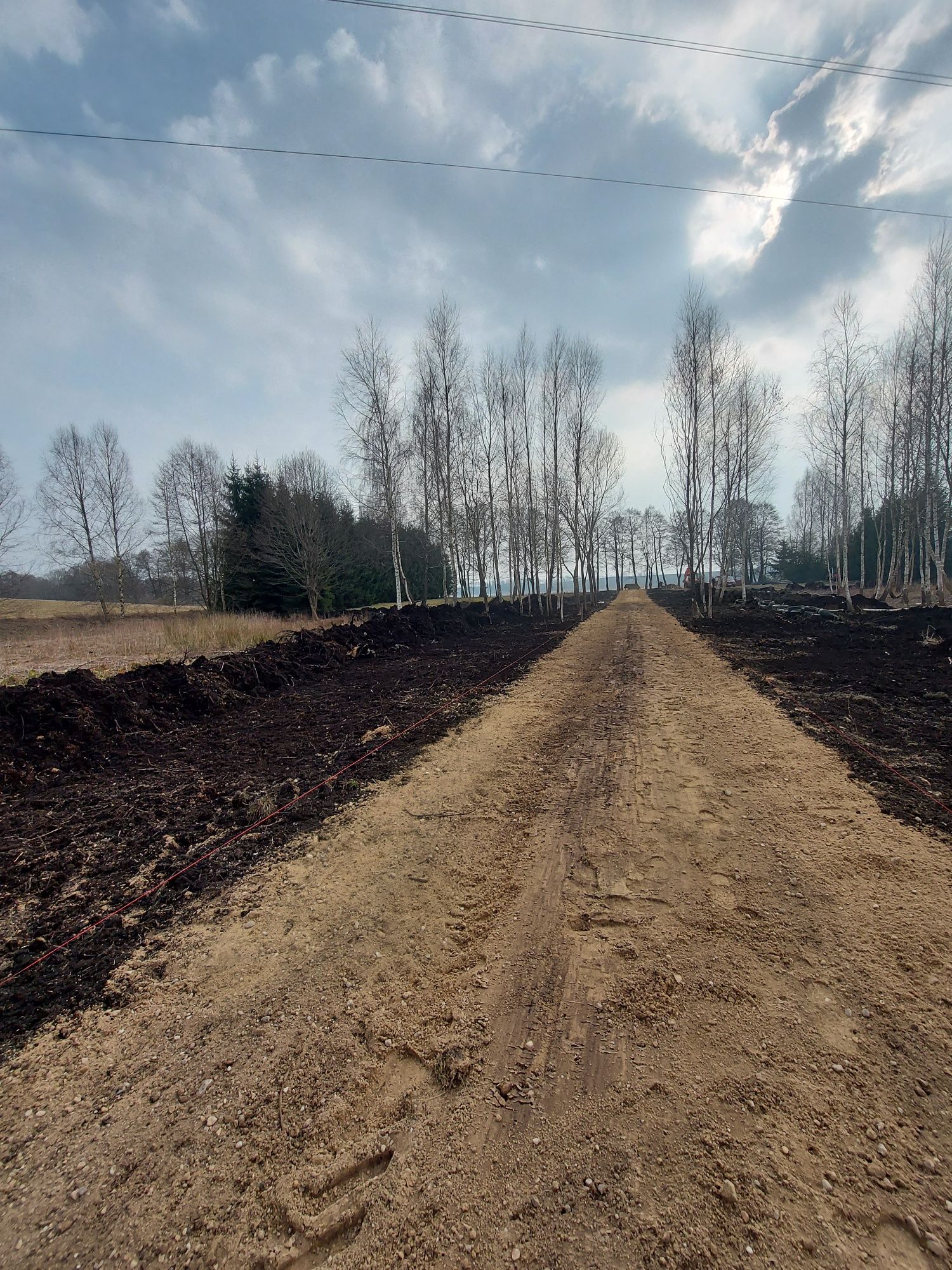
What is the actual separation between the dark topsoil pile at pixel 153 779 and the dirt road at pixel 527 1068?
409 mm

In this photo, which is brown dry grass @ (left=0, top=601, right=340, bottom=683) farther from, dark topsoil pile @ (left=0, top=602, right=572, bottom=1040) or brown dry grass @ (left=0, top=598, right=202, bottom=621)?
brown dry grass @ (left=0, top=598, right=202, bottom=621)

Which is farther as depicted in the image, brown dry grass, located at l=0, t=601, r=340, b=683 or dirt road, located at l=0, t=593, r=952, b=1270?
brown dry grass, located at l=0, t=601, r=340, b=683

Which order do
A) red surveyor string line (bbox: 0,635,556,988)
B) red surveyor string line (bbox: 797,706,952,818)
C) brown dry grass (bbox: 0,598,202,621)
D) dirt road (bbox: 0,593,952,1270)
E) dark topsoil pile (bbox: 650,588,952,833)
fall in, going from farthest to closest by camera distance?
1. brown dry grass (bbox: 0,598,202,621)
2. dark topsoil pile (bbox: 650,588,952,833)
3. red surveyor string line (bbox: 797,706,952,818)
4. red surveyor string line (bbox: 0,635,556,988)
5. dirt road (bbox: 0,593,952,1270)

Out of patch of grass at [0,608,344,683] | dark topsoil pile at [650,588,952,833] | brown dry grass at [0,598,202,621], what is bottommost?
dark topsoil pile at [650,588,952,833]

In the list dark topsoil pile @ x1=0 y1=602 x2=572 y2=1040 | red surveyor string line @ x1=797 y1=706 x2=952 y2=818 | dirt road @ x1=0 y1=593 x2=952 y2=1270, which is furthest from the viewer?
red surveyor string line @ x1=797 y1=706 x2=952 y2=818

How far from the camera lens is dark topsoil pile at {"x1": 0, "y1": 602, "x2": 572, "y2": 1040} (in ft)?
8.84

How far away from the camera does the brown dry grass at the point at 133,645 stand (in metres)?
9.84

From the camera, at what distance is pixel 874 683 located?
712 centimetres

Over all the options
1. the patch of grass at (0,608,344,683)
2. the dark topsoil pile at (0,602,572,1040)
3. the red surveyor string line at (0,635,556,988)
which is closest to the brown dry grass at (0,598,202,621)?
the patch of grass at (0,608,344,683)

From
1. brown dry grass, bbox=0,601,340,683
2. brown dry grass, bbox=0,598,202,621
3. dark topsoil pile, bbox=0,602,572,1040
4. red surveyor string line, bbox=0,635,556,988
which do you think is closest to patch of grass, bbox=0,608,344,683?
brown dry grass, bbox=0,601,340,683

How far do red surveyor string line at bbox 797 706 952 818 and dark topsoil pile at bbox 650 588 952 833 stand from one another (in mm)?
36

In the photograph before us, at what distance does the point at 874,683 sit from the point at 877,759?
11.5 ft

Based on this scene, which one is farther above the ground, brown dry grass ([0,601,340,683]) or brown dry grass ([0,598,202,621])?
brown dry grass ([0,598,202,621])

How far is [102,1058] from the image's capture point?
1959mm
